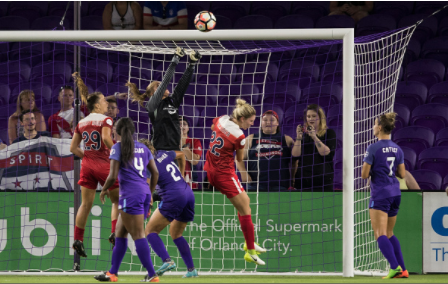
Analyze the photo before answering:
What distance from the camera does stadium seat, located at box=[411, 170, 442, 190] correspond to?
8.81 m

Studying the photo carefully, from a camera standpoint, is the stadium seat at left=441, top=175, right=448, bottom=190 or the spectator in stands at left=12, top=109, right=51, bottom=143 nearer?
A: the spectator in stands at left=12, top=109, right=51, bottom=143

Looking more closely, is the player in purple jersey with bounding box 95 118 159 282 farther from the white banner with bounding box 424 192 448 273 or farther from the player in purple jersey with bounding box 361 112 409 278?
the white banner with bounding box 424 192 448 273

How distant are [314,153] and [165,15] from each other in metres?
4.07

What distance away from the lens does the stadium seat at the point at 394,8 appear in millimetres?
11234

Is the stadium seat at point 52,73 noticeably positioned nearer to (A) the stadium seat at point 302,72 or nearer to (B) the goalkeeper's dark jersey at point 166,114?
(A) the stadium seat at point 302,72

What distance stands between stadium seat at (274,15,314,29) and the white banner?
448cm

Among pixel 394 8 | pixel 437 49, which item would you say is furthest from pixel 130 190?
pixel 394 8

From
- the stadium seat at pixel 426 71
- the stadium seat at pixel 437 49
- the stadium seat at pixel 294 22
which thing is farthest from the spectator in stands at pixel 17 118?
the stadium seat at pixel 437 49

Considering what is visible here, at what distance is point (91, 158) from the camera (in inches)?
275

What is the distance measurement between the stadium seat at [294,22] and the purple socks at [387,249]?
5371mm

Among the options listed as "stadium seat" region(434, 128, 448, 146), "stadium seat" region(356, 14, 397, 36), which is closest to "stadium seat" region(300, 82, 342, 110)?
"stadium seat" region(356, 14, 397, 36)

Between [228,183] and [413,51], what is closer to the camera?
[228,183]

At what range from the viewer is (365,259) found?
24.7 ft

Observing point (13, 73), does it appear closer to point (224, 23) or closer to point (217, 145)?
point (224, 23)
